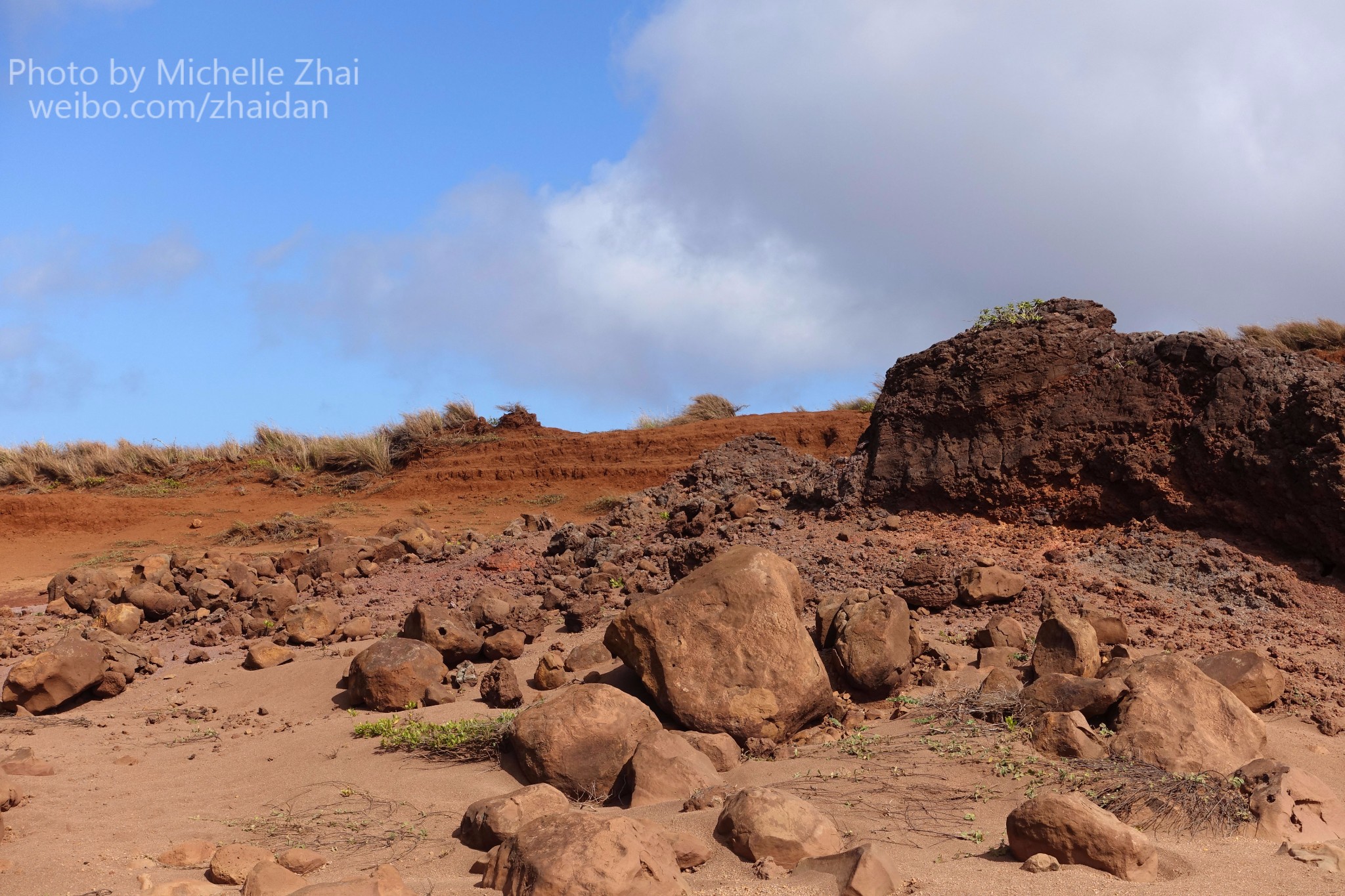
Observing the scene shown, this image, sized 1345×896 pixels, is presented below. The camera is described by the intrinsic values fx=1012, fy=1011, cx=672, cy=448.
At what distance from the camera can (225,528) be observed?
666 inches

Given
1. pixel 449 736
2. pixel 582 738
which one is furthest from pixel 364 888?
pixel 449 736

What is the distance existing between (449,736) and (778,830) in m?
2.39

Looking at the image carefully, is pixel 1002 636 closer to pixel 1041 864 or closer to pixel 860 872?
pixel 1041 864

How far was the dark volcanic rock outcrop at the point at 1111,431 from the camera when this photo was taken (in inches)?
267

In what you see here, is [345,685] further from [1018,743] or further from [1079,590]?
[1079,590]

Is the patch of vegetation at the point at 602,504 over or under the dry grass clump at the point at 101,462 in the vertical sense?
under

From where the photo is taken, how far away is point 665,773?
171 inches

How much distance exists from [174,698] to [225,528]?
34.3 ft

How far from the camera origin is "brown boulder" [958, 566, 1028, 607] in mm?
6758

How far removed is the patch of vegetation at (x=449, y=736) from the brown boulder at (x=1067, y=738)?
2.53 meters

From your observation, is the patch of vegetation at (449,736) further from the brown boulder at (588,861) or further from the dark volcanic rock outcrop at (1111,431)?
the dark volcanic rock outcrop at (1111,431)

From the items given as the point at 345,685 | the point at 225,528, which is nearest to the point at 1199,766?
the point at 345,685

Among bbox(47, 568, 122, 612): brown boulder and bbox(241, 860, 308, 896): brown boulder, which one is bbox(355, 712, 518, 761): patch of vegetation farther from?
bbox(47, 568, 122, 612): brown boulder

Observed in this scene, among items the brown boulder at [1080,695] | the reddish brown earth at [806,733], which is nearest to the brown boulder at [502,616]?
the reddish brown earth at [806,733]
